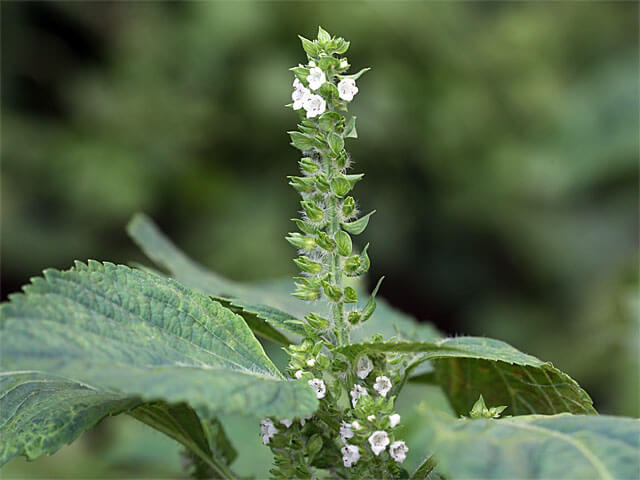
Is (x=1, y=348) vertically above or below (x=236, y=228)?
below

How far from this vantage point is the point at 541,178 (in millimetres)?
5887

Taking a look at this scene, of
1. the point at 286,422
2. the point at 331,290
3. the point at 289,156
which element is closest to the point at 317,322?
the point at 331,290

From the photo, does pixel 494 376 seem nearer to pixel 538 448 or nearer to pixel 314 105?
pixel 538 448

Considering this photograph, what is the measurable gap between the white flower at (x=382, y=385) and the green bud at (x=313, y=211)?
32 centimetres

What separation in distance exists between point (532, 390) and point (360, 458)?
1.54 feet

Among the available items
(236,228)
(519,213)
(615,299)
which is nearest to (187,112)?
(236,228)

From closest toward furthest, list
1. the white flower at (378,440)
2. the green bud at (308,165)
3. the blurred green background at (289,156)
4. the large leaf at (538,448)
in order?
1. the large leaf at (538,448)
2. the white flower at (378,440)
3. the green bud at (308,165)
4. the blurred green background at (289,156)

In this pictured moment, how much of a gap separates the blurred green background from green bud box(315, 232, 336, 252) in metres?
3.89

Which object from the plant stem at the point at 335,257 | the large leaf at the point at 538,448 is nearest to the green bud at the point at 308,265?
the plant stem at the point at 335,257

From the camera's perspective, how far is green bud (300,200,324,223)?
129 cm

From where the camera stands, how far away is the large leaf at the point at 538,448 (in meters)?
0.94

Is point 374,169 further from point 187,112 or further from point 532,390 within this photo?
point 532,390

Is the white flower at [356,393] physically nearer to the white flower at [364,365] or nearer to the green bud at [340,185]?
the white flower at [364,365]

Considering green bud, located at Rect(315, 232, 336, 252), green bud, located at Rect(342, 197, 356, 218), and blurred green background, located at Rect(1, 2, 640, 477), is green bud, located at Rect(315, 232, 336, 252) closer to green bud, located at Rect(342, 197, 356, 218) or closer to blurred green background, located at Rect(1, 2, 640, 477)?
green bud, located at Rect(342, 197, 356, 218)
